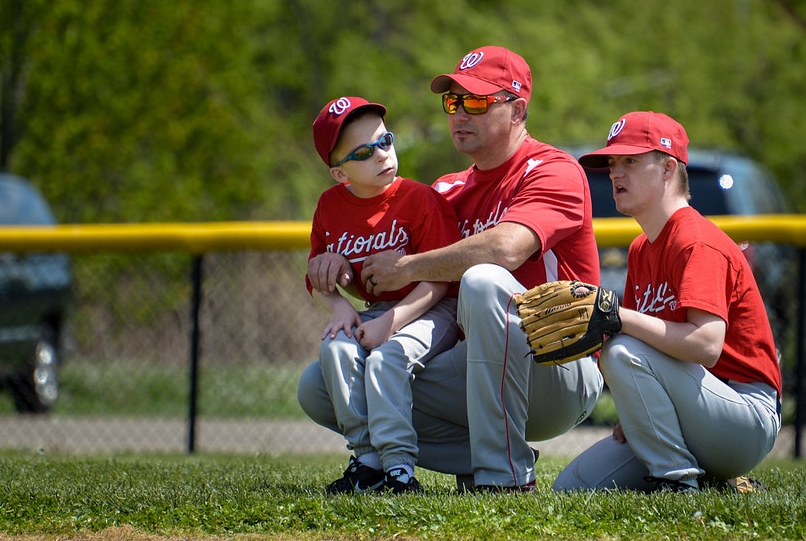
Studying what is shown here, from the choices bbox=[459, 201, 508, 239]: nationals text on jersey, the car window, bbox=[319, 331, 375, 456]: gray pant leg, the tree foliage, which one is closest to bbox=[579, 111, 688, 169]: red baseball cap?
bbox=[459, 201, 508, 239]: nationals text on jersey

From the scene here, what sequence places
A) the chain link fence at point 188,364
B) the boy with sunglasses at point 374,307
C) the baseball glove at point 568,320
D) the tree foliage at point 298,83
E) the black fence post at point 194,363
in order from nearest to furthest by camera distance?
the baseball glove at point 568,320 < the boy with sunglasses at point 374,307 < the black fence post at point 194,363 < the chain link fence at point 188,364 < the tree foliage at point 298,83

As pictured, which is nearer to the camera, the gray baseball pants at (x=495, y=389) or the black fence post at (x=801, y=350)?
the gray baseball pants at (x=495, y=389)

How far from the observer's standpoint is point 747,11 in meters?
17.9

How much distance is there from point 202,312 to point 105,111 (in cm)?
566

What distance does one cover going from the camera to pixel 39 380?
8.64m

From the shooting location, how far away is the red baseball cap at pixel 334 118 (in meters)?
4.07

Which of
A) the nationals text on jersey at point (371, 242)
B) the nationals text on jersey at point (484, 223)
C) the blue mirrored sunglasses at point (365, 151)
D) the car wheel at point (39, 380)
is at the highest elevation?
the blue mirrored sunglasses at point (365, 151)

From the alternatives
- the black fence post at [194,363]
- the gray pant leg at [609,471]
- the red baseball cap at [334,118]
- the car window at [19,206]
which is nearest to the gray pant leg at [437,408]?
the gray pant leg at [609,471]

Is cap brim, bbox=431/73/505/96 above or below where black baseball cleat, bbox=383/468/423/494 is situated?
above

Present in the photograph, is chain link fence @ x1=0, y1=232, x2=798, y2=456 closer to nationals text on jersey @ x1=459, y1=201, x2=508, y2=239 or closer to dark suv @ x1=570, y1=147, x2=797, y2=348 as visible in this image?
dark suv @ x1=570, y1=147, x2=797, y2=348

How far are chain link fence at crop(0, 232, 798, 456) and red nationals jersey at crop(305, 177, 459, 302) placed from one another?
120 inches

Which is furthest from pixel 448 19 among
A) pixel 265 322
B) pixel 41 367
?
pixel 41 367

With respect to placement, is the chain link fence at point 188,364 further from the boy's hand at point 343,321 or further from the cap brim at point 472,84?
the cap brim at point 472,84

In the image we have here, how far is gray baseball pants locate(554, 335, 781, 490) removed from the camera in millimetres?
3584
